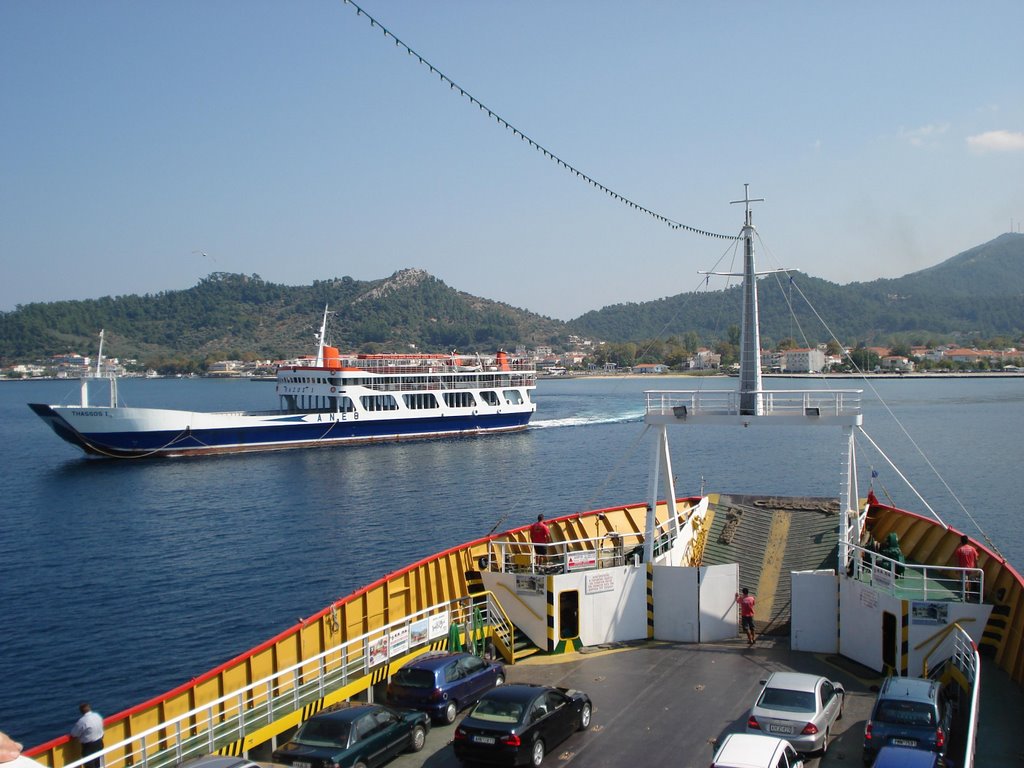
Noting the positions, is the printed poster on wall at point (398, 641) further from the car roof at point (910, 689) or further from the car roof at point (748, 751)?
the car roof at point (910, 689)

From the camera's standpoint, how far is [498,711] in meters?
11.9

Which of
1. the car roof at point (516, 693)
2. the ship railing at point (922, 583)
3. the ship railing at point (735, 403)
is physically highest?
the ship railing at point (735, 403)

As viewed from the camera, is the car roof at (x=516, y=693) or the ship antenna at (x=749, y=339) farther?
the ship antenna at (x=749, y=339)

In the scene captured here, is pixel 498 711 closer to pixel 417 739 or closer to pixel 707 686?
pixel 417 739

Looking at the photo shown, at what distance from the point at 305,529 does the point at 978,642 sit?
1365 inches

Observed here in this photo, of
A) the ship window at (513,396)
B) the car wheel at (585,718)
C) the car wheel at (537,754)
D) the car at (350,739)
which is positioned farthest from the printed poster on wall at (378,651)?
the ship window at (513,396)

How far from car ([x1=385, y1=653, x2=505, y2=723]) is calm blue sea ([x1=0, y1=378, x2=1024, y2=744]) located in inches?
316

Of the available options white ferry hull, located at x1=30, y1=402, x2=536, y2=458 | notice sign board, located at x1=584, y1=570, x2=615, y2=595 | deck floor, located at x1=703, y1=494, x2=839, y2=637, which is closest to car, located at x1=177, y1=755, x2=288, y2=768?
notice sign board, located at x1=584, y1=570, x2=615, y2=595

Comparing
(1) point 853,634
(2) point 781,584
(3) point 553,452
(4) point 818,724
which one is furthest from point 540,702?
(3) point 553,452

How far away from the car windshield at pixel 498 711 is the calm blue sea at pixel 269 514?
956 cm

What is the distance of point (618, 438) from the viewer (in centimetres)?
8569

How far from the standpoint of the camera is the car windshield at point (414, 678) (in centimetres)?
1359

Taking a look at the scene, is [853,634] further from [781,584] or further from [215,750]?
[215,750]

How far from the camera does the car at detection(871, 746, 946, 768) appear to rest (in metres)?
10.2
